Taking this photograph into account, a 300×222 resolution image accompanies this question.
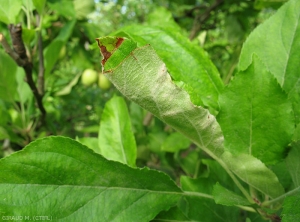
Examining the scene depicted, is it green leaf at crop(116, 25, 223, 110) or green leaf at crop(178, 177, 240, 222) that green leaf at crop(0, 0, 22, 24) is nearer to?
green leaf at crop(116, 25, 223, 110)

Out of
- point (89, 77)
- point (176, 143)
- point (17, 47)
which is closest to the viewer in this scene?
point (17, 47)

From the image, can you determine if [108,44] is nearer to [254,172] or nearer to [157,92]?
[157,92]

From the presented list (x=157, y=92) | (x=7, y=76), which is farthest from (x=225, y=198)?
(x=7, y=76)

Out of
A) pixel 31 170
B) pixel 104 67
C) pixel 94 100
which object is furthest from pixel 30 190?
pixel 94 100

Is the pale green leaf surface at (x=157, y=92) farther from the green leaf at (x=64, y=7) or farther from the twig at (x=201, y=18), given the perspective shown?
the twig at (x=201, y=18)

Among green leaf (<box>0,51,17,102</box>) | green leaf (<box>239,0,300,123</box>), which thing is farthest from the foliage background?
green leaf (<box>239,0,300,123</box>)

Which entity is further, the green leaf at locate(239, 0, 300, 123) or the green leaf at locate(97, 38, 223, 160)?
the green leaf at locate(239, 0, 300, 123)

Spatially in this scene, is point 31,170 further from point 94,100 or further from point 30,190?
point 94,100
